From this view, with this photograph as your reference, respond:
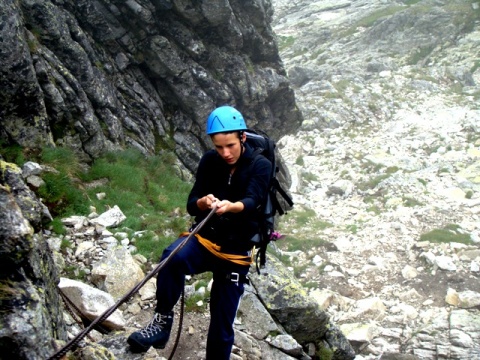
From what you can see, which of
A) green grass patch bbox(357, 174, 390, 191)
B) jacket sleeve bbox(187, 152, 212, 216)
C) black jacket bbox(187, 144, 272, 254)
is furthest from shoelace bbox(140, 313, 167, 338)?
green grass patch bbox(357, 174, 390, 191)

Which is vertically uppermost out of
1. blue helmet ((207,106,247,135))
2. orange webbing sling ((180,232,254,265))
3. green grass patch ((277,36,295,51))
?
blue helmet ((207,106,247,135))

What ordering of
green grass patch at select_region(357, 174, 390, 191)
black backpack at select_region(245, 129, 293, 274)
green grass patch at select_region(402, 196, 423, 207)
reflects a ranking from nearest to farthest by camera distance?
black backpack at select_region(245, 129, 293, 274)
green grass patch at select_region(402, 196, 423, 207)
green grass patch at select_region(357, 174, 390, 191)

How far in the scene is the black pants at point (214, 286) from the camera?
14.2 ft

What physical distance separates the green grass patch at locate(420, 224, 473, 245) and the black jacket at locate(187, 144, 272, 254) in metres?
14.4

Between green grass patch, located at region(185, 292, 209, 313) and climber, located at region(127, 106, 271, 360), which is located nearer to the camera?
climber, located at region(127, 106, 271, 360)

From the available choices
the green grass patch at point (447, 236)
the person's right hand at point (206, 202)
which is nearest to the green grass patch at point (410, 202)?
the green grass patch at point (447, 236)

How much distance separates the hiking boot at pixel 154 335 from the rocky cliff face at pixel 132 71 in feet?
24.6

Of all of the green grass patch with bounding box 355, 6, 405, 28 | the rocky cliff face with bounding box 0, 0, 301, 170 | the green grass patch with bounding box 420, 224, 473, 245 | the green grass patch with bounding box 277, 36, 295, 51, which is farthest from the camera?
the green grass patch with bounding box 277, 36, 295, 51

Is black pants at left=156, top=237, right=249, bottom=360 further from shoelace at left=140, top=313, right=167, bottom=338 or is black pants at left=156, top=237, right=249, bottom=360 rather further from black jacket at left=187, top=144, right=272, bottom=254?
black jacket at left=187, top=144, right=272, bottom=254

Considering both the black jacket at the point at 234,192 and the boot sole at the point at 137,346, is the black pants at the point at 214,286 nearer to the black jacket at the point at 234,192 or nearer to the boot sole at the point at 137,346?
the black jacket at the point at 234,192

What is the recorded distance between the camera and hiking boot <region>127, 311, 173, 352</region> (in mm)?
4441

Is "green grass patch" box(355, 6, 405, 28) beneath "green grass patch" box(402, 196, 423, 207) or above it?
above

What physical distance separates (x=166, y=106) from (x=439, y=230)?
1307 centimetres

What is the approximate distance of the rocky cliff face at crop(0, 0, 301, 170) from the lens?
10.1 metres
